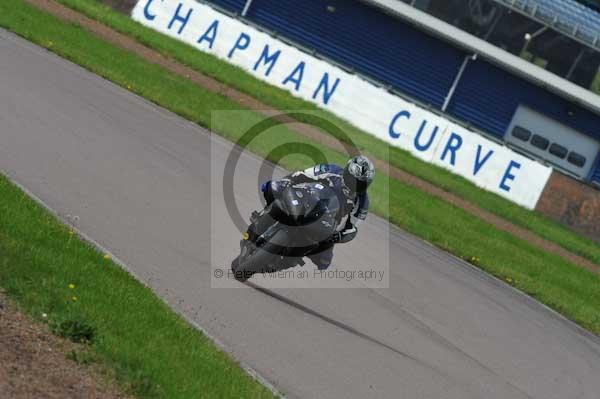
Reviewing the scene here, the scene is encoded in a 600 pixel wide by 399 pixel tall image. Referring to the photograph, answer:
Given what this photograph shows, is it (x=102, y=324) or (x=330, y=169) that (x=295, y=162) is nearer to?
(x=330, y=169)

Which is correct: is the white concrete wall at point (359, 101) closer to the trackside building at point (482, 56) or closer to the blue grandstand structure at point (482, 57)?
the trackside building at point (482, 56)

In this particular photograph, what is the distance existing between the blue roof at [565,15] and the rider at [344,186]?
94.1 feet

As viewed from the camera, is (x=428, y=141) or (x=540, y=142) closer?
(x=428, y=141)

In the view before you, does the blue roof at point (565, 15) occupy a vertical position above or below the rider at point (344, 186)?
above

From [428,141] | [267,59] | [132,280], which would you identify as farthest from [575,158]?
[132,280]

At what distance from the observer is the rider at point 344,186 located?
1050 centimetres

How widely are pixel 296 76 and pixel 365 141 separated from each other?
3.58 m

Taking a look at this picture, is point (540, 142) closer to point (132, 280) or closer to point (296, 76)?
point (296, 76)

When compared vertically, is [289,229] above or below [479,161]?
below

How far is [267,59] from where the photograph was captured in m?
29.8

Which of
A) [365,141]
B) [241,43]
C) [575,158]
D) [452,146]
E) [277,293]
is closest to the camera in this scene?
[277,293]

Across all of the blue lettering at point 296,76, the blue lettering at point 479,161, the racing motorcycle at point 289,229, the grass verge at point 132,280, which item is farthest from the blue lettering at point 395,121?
the racing motorcycle at point 289,229

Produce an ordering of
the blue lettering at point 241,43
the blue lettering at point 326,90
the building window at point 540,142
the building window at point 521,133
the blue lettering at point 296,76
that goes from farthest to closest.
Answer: the building window at point 521,133
the building window at point 540,142
the blue lettering at point 241,43
the blue lettering at point 296,76
the blue lettering at point 326,90

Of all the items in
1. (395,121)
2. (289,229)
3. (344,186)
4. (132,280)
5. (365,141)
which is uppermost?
(395,121)
